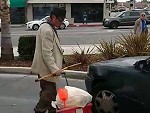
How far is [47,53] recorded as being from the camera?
5652mm

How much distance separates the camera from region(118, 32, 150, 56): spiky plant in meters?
10.8

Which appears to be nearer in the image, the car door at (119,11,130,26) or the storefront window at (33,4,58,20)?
the car door at (119,11,130,26)

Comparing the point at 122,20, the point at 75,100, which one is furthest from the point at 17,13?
the point at 75,100

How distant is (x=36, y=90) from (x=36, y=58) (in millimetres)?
3355

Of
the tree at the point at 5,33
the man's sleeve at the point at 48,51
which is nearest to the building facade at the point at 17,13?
the tree at the point at 5,33

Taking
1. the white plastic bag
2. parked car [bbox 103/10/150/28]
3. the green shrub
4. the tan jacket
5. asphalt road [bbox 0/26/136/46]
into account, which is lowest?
asphalt road [bbox 0/26/136/46]

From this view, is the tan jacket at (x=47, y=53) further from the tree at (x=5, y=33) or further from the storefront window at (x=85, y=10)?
the storefront window at (x=85, y=10)

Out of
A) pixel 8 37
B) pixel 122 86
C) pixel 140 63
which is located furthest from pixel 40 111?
pixel 8 37

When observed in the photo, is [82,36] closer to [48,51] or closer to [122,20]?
[122,20]

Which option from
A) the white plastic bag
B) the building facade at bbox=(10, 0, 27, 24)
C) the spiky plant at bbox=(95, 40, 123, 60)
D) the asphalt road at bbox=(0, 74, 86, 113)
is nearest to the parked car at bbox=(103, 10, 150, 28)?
the building facade at bbox=(10, 0, 27, 24)

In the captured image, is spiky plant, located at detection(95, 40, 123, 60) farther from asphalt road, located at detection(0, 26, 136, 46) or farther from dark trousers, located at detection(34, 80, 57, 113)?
asphalt road, located at detection(0, 26, 136, 46)

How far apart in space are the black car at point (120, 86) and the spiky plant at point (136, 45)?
4255 mm

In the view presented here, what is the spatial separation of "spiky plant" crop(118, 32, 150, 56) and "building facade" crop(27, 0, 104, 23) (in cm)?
3556

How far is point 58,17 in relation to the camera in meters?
5.65
